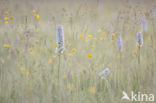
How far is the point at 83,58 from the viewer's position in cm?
259

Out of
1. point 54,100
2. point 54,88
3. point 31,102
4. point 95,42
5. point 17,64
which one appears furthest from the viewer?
point 95,42

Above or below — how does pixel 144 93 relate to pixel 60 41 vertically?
below

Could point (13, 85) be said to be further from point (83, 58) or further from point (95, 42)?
point (95, 42)

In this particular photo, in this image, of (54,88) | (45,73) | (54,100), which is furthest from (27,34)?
(54,100)

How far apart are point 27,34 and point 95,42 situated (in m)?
1.58

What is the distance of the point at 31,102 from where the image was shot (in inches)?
63.1

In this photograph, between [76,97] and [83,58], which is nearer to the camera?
[76,97]

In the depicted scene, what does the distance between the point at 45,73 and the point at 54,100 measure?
47 cm

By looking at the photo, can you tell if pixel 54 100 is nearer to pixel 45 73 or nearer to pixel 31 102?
pixel 31 102

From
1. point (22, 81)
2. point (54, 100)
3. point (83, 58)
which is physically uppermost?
point (83, 58)

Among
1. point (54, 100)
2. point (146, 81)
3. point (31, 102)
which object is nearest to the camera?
point (31, 102)

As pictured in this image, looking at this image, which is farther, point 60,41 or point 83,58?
point 83,58

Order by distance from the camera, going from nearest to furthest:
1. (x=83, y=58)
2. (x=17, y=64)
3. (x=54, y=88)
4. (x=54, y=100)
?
(x=54, y=100) < (x=54, y=88) < (x=17, y=64) < (x=83, y=58)

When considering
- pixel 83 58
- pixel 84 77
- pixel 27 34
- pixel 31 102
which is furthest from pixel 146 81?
pixel 27 34
